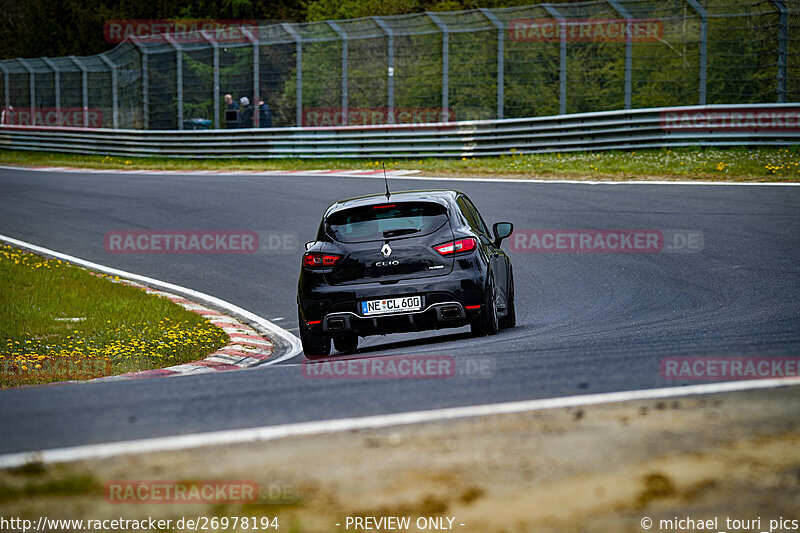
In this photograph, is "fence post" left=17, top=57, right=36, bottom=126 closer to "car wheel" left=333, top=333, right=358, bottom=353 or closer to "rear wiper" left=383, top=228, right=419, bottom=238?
"car wheel" left=333, top=333, right=358, bottom=353

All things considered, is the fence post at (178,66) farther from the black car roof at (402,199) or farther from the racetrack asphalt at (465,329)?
the black car roof at (402,199)

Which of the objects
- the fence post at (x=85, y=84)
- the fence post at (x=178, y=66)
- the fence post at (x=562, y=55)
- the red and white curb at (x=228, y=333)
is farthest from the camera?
the fence post at (x=85, y=84)

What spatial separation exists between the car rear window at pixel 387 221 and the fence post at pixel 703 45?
14087mm

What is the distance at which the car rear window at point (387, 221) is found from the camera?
9.02 meters

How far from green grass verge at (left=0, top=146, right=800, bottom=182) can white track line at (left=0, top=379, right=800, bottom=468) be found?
14.3 metres

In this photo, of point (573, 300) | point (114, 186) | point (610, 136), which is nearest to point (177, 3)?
point (114, 186)

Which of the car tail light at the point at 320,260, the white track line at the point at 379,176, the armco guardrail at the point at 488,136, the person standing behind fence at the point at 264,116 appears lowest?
the car tail light at the point at 320,260

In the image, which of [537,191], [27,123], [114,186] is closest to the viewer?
[537,191]

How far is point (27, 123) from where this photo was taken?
4084 cm

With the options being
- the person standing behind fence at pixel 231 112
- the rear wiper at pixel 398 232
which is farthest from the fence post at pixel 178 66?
the rear wiper at pixel 398 232

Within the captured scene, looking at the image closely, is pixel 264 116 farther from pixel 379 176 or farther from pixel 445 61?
pixel 379 176

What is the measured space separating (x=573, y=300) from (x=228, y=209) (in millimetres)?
9706

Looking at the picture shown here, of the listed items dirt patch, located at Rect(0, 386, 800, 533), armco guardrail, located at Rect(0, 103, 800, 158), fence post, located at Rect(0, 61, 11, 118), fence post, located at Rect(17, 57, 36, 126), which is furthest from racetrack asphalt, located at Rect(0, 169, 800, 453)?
fence post, located at Rect(0, 61, 11, 118)

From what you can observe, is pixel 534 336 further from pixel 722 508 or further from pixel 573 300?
pixel 722 508
